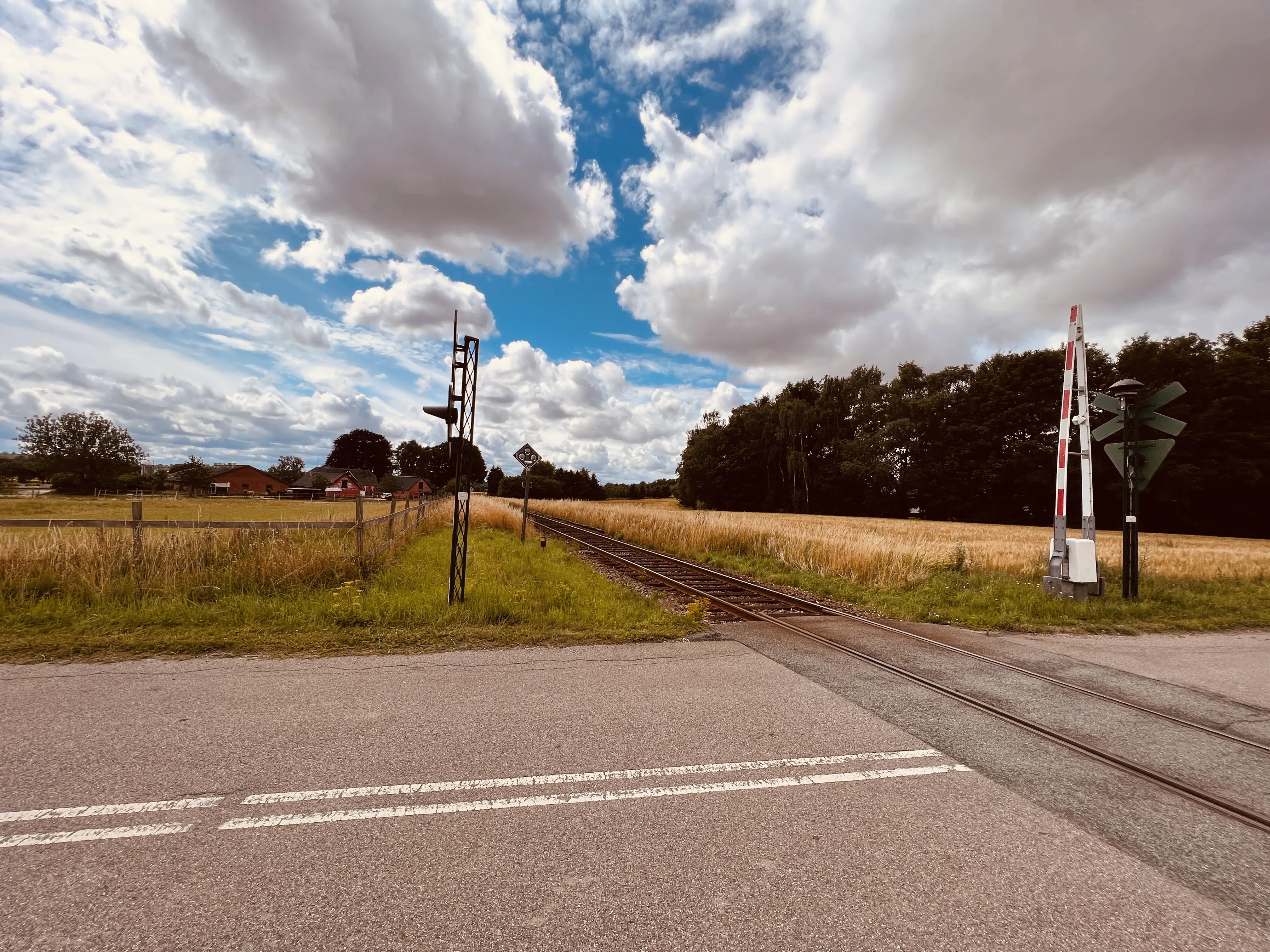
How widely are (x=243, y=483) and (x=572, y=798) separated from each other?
10320cm

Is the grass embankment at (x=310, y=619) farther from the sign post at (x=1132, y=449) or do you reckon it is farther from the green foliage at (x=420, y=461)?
the green foliage at (x=420, y=461)

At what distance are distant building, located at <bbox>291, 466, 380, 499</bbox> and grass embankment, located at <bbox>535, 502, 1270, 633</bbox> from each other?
256 ft

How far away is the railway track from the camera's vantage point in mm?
3316

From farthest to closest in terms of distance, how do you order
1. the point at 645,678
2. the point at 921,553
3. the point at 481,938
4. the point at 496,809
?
the point at 921,553 < the point at 645,678 < the point at 496,809 < the point at 481,938

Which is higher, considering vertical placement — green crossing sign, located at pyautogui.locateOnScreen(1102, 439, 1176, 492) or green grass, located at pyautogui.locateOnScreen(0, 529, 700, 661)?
green crossing sign, located at pyautogui.locateOnScreen(1102, 439, 1176, 492)

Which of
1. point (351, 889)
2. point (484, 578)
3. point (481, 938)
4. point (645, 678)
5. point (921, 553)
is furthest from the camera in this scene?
point (921, 553)

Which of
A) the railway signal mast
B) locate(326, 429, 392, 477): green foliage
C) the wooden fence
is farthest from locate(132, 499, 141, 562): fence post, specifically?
locate(326, 429, 392, 477): green foliage

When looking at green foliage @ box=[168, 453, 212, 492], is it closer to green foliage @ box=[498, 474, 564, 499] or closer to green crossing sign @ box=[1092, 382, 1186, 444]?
green foliage @ box=[498, 474, 564, 499]

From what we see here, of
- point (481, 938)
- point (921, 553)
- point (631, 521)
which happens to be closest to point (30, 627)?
point (481, 938)

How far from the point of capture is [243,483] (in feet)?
282

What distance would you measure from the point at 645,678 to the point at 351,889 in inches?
126

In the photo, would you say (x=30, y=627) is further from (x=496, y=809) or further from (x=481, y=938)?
(x=481, y=938)

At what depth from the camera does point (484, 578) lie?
9.81 metres

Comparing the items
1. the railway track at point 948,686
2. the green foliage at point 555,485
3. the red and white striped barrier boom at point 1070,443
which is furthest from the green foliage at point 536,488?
the red and white striped barrier boom at point 1070,443
